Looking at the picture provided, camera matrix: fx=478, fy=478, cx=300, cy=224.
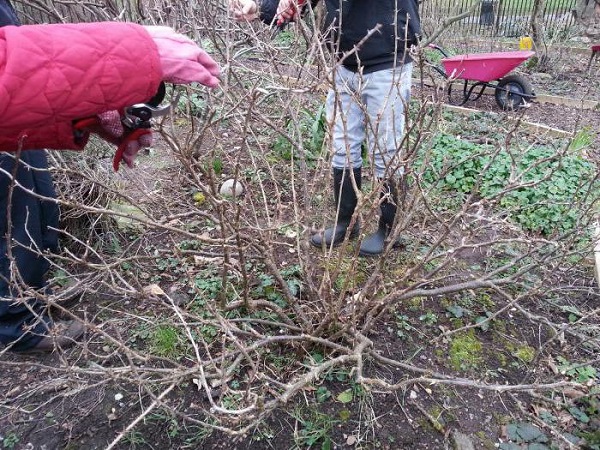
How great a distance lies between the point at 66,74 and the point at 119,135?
266mm

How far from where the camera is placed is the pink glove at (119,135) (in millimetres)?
1477

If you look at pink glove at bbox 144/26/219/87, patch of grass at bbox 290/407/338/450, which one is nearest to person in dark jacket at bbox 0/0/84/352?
pink glove at bbox 144/26/219/87

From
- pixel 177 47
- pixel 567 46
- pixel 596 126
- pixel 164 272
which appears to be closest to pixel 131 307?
pixel 164 272

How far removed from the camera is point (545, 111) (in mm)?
6105

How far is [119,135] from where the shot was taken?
1518 millimetres

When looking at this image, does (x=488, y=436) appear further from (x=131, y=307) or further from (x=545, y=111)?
(x=545, y=111)

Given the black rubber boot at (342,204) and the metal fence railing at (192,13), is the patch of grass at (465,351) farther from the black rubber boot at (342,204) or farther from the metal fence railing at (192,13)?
the metal fence railing at (192,13)

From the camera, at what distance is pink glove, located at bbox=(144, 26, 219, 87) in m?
1.34

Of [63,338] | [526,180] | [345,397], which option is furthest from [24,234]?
[526,180]

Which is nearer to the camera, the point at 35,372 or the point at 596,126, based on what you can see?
the point at 35,372

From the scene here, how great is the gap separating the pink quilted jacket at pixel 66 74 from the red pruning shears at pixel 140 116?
0.08 metres

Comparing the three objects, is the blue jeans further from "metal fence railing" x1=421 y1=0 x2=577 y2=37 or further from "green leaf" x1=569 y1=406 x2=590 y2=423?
"metal fence railing" x1=421 y1=0 x2=577 y2=37

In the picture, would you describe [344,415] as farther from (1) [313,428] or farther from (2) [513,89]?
(2) [513,89]

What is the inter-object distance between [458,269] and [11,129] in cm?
240
